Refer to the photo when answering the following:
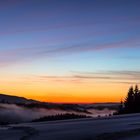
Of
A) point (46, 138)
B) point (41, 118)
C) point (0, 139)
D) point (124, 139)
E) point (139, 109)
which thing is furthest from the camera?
point (139, 109)

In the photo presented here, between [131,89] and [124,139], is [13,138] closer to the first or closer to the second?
[124,139]

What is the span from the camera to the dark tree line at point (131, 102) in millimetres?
95312

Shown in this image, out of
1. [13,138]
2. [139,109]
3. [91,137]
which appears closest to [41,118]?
[13,138]

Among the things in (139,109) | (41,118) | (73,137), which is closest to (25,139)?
(73,137)

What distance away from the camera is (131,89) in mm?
112312

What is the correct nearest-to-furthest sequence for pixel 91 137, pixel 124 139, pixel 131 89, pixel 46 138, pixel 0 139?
1. pixel 124 139
2. pixel 91 137
3. pixel 46 138
4. pixel 0 139
5. pixel 131 89

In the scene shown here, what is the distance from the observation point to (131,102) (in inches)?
4070

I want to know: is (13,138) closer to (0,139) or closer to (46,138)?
(0,139)

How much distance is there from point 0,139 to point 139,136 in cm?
920

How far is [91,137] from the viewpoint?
24250mm

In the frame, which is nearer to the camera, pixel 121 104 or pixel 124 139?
pixel 124 139

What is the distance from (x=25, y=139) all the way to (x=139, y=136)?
7024 mm

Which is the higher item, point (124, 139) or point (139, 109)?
point (139, 109)

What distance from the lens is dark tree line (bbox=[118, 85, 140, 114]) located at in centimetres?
9531
